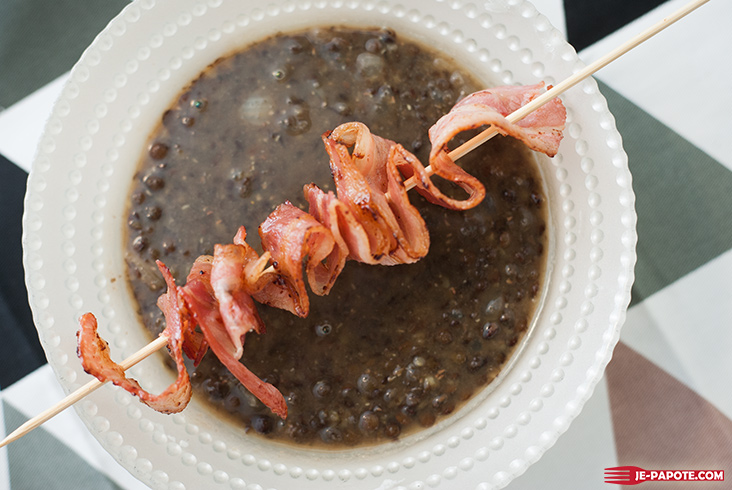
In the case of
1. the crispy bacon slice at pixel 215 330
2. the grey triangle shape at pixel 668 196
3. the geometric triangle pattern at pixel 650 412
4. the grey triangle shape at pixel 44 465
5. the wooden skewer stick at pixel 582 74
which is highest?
the wooden skewer stick at pixel 582 74

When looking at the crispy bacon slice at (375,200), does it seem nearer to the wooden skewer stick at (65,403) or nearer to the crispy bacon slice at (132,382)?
the crispy bacon slice at (132,382)

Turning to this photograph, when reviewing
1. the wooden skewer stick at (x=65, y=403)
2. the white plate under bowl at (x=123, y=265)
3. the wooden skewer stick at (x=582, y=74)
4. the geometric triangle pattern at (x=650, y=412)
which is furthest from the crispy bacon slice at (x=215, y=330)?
the geometric triangle pattern at (x=650, y=412)

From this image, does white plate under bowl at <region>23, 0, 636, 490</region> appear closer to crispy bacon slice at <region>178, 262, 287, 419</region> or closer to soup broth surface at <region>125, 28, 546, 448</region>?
soup broth surface at <region>125, 28, 546, 448</region>

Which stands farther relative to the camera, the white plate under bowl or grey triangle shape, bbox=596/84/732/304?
grey triangle shape, bbox=596/84/732/304

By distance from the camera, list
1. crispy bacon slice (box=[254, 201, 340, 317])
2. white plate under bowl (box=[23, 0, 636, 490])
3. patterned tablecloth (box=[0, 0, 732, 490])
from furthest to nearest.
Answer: patterned tablecloth (box=[0, 0, 732, 490]), white plate under bowl (box=[23, 0, 636, 490]), crispy bacon slice (box=[254, 201, 340, 317])

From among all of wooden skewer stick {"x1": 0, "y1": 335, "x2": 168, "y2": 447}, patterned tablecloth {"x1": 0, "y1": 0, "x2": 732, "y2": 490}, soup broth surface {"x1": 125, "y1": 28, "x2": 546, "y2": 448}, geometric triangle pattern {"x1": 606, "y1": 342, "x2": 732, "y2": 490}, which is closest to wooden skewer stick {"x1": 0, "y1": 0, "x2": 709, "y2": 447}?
wooden skewer stick {"x1": 0, "y1": 335, "x2": 168, "y2": 447}

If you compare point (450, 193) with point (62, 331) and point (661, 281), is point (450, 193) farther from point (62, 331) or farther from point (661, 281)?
point (62, 331)

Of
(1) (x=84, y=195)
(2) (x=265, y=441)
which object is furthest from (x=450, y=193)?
(1) (x=84, y=195)
